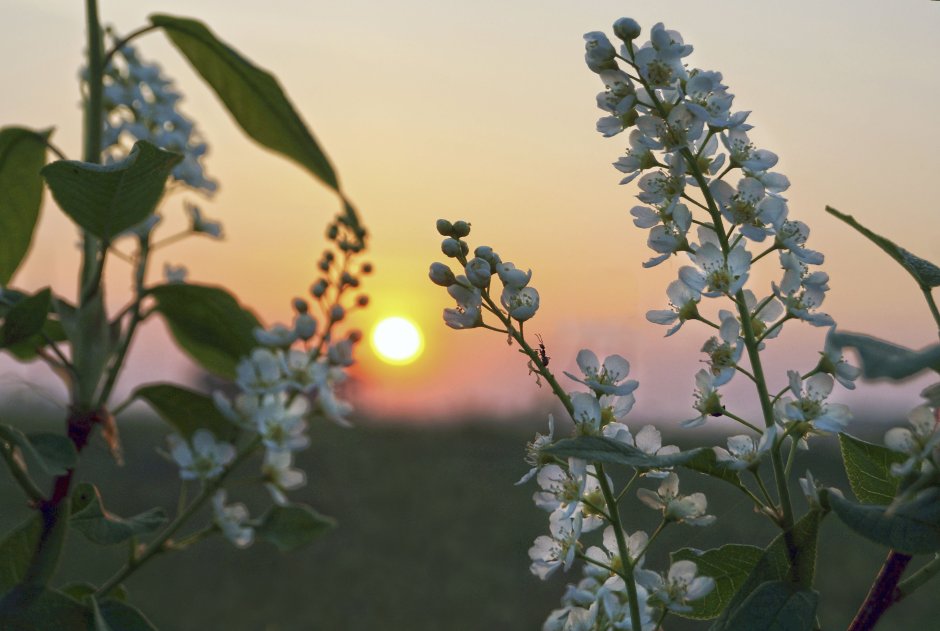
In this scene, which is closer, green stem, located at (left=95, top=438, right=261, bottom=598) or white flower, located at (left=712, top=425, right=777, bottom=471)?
white flower, located at (left=712, top=425, right=777, bottom=471)

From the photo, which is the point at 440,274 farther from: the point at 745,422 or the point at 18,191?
the point at 18,191

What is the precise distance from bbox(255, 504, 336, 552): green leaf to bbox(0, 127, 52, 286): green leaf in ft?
0.91

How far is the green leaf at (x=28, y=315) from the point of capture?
0.61 metres

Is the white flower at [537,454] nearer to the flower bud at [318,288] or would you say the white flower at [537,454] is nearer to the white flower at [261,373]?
the white flower at [261,373]

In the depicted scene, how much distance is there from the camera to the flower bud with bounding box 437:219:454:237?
47 cm

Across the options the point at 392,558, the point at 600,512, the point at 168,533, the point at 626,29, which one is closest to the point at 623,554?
the point at 600,512

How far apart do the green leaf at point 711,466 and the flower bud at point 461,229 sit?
0.50 feet

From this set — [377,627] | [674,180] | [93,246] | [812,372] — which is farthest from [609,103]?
[377,627]

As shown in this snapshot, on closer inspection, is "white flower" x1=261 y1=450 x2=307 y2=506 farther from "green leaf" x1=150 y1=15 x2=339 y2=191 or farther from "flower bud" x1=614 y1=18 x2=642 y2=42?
"flower bud" x1=614 y1=18 x2=642 y2=42

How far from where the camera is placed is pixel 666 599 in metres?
0.46

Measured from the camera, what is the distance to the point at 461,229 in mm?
473

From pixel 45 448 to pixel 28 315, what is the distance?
0.08m

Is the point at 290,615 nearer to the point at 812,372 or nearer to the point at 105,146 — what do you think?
the point at 105,146

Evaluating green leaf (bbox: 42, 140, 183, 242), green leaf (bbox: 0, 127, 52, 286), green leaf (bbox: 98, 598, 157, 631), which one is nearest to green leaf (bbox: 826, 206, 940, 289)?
green leaf (bbox: 42, 140, 183, 242)
